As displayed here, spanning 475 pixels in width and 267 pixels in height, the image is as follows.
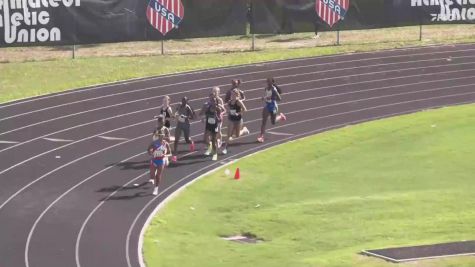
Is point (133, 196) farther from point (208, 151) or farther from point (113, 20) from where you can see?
point (113, 20)

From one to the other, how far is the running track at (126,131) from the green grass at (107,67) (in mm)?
823

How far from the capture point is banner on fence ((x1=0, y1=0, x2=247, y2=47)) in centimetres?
3494

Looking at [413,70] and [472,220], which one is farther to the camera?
[413,70]

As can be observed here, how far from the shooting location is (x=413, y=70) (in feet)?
112

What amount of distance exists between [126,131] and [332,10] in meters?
14.5

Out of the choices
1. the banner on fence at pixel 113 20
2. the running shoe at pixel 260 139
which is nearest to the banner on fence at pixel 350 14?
the banner on fence at pixel 113 20

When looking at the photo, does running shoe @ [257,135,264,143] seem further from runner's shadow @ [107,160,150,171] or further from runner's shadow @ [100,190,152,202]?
runner's shadow @ [100,190,152,202]

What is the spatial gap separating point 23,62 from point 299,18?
10776 mm

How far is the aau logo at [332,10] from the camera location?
125 feet

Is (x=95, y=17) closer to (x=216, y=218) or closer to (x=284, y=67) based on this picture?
(x=284, y=67)

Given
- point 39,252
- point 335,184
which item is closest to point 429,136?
point 335,184

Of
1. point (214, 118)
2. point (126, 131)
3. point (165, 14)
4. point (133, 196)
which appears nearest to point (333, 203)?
point (133, 196)

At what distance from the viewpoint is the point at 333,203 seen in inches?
775

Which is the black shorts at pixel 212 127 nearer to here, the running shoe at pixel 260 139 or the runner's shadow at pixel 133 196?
the running shoe at pixel 260 139
